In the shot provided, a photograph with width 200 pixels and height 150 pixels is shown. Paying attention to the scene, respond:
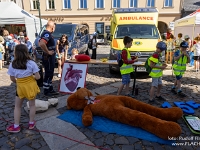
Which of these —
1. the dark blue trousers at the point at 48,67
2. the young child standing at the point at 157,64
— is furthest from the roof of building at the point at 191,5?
the dark blue trousers at the point at 48,67

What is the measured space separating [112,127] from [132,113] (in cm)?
48

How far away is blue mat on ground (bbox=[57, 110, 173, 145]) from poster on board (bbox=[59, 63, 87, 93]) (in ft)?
4.58

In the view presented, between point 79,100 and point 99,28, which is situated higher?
point 99,28

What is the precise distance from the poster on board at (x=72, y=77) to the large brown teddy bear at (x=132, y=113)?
1.20 m

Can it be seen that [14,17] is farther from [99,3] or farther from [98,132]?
[99,3]

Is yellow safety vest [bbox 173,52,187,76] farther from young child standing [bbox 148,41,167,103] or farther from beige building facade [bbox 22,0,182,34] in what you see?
beige building facade [bbox 22,0,182,34]

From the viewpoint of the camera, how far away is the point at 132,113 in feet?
10.7

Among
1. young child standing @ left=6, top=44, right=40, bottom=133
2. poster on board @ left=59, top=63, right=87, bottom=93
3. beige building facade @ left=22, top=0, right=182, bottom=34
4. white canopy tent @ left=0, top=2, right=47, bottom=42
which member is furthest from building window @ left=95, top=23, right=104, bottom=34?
young child standing @ left=6, top=44, right=40, bottom=133

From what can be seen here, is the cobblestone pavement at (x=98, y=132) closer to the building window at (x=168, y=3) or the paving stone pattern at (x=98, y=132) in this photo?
the paving stone pattern at (x=98, y=132)

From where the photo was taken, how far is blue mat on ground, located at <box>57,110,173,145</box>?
10.1 feet

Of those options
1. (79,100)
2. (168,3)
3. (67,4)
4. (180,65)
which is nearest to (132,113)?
(79,100)

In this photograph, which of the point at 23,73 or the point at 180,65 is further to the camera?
the point at 180,65

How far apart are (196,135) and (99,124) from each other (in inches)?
70.1

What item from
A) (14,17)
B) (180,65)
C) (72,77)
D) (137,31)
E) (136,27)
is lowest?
(72,77)
